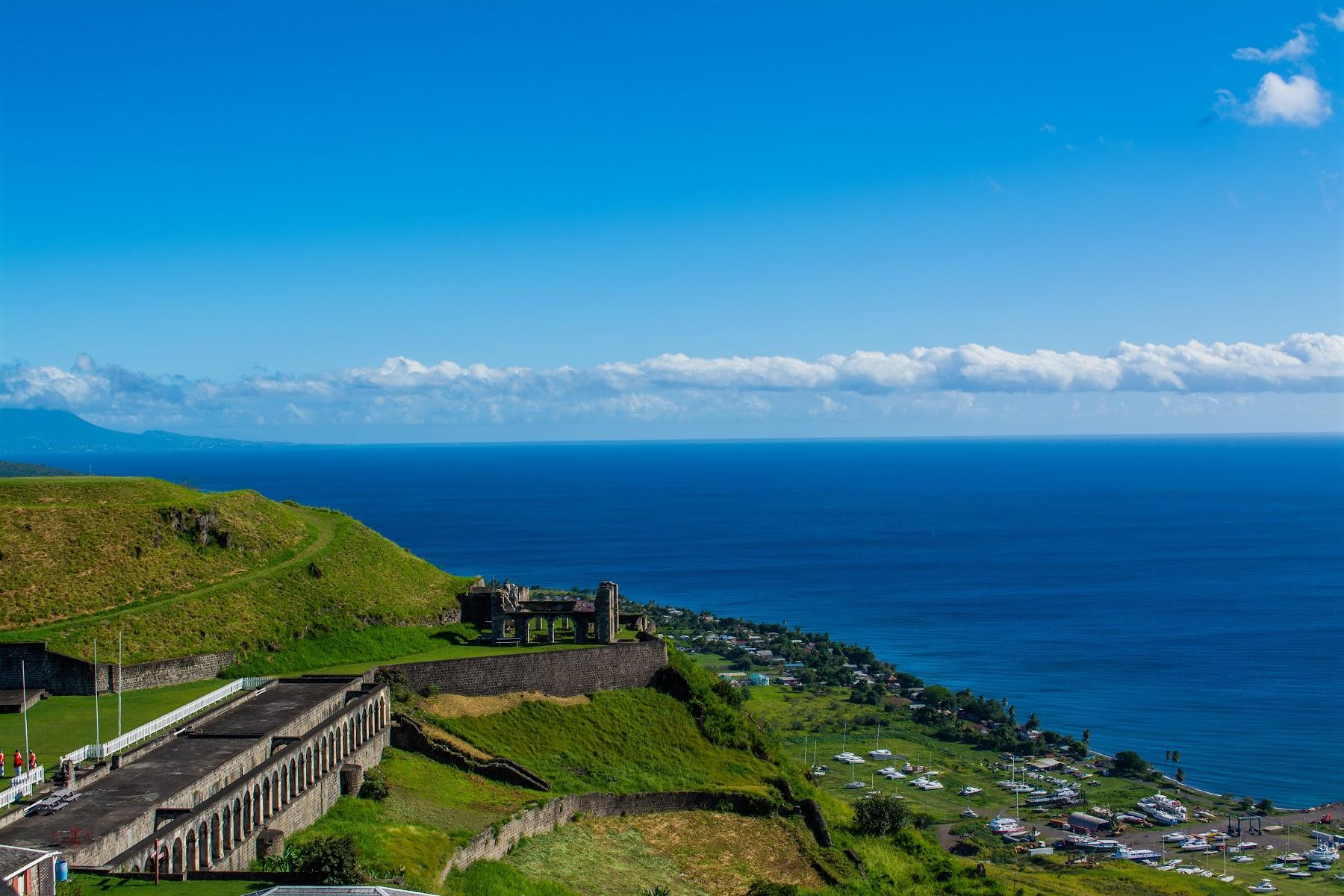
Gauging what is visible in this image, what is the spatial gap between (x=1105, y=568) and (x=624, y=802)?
14056cm

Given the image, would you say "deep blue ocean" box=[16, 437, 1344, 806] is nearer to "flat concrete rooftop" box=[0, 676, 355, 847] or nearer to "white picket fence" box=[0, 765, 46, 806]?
"flat concrete rooftop" box=[0, 676, 355, 847]

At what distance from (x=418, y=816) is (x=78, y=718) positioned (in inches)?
592

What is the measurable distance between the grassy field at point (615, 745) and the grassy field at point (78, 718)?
36.6 feet

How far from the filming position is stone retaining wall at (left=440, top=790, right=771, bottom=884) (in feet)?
134

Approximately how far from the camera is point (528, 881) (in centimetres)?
3738

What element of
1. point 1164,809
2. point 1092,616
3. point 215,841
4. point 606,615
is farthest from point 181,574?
point 1092,616

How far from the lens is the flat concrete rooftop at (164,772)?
1166 inches

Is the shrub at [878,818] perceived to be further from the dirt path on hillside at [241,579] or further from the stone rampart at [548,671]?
the dirt path on hillside at [241,579]

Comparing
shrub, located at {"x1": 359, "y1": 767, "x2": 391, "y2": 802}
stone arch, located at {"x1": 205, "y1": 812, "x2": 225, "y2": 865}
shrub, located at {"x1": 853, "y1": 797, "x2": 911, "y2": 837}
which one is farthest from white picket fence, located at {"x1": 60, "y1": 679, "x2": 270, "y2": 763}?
shrub, located at {"x1": 853, "y1": 797, "x2": 911, "y2": 837}

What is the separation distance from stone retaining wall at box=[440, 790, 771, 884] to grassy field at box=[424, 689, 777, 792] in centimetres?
119

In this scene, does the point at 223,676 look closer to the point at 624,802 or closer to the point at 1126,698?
the point at 624,802

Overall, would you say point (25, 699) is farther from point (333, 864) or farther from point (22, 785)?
point (333, 864)

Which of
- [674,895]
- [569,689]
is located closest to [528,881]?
[674,895]

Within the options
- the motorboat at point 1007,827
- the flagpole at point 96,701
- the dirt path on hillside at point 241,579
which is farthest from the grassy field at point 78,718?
the motorboat at point 1007,827
